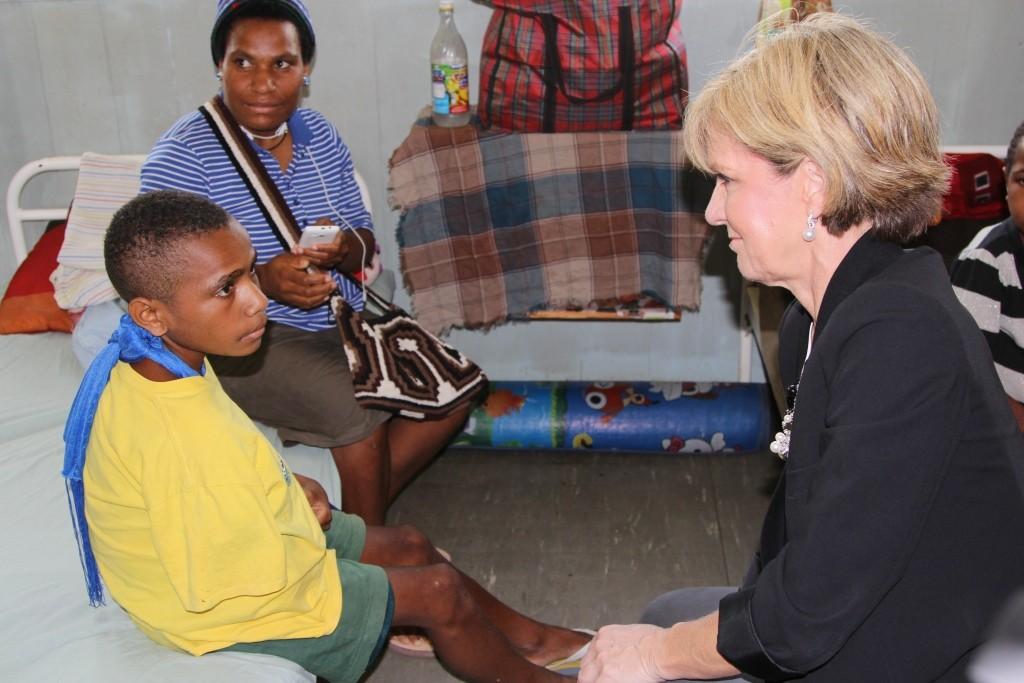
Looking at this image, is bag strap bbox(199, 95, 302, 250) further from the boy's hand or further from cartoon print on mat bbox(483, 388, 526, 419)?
cartoon print on mat bbox(483, 388, 526, 419)

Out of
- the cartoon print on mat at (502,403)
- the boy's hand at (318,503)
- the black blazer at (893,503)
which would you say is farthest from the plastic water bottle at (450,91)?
the black blazer at (893,503)

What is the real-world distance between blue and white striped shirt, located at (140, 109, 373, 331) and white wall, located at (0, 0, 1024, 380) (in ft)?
1.70

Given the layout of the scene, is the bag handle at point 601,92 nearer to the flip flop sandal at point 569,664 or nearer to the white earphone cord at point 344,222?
the white earphone cord at point 344,222

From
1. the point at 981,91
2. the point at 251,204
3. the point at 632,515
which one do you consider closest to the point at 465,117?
the point at 251,204

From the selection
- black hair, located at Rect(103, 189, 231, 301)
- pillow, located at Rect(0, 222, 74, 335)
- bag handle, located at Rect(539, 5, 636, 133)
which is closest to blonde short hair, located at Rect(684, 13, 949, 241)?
black hair, located at Rect(103, 189, 231, 301)

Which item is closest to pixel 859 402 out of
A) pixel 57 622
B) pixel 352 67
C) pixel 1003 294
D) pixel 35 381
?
pixel 1003 294

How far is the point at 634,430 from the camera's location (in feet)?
10.8

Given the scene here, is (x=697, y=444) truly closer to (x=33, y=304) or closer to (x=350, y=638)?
(x=350, y=638)

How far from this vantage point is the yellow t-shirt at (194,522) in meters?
1.57

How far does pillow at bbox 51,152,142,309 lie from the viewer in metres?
2.81

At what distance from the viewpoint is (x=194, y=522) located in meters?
1.56

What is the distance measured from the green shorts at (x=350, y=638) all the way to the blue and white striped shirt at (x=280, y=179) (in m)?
0.98

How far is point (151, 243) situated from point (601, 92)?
5.07 feet

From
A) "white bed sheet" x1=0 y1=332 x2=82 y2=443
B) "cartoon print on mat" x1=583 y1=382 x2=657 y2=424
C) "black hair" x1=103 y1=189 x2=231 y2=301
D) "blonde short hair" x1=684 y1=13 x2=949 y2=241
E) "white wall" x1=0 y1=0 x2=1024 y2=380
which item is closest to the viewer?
"blonde short hair" x1=684 y1=13 x2=949 y2=241
